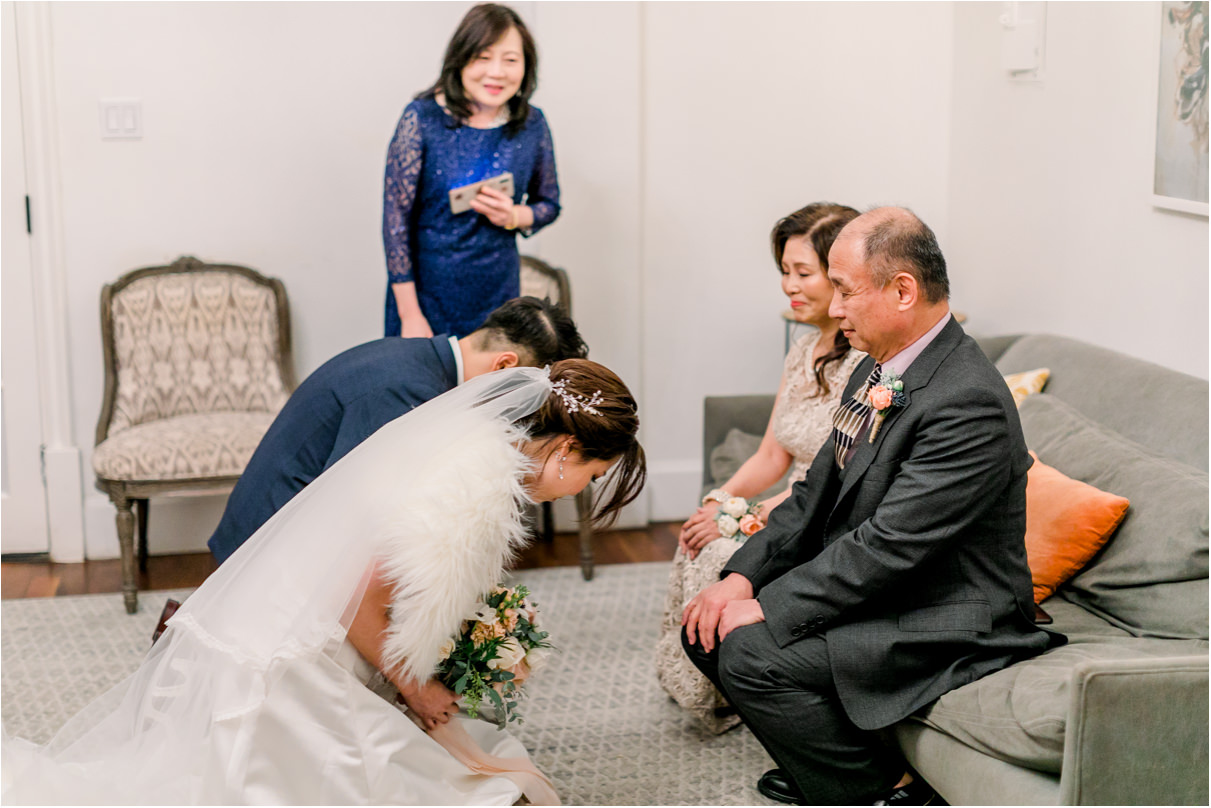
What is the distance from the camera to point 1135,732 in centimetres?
180

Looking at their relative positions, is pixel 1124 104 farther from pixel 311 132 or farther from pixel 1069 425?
pixel 311 132

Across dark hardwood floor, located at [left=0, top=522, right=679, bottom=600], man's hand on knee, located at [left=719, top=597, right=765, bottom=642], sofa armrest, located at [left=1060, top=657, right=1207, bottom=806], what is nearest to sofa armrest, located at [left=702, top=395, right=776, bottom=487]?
dark hardwood floor, located at [left=0, top=522, right=679, bottom=600]

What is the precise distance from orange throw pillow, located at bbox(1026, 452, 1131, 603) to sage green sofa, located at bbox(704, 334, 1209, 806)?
31 millimetres

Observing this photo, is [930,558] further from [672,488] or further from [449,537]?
[672,488]

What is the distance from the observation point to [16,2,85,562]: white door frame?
383 centimetres

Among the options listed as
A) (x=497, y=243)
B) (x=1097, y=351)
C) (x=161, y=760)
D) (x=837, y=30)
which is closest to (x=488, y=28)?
(x=497, y=243)

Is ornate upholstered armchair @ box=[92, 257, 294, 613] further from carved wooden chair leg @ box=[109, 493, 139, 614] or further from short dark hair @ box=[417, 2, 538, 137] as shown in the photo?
short dark hair @ box=[417, 2, 538, 137]

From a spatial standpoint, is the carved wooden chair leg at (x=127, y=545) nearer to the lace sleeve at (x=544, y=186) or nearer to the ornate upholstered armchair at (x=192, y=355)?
the ornate upholstered armchair at (x=192, y=355)

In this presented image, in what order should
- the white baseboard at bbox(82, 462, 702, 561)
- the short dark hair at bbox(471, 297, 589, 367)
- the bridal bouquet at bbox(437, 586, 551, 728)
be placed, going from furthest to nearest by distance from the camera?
1. the white baseboard at bbox(82, 462, 702, 561)
2. the short dark hair at bbox(471, 297, 589, 367)
3. the bridal bouquet at bbox(437, 586, 551, 728)

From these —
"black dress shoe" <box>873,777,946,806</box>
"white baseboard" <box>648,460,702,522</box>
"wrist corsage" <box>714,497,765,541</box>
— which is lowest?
"black dress shoe" <box>873,777,946,806</box>

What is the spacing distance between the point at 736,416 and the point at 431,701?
1.82 m

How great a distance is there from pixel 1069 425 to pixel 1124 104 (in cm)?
103

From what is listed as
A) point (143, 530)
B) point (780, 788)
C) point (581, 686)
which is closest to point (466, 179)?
point (581, 686)

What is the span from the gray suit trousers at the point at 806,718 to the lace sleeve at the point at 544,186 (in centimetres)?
171
